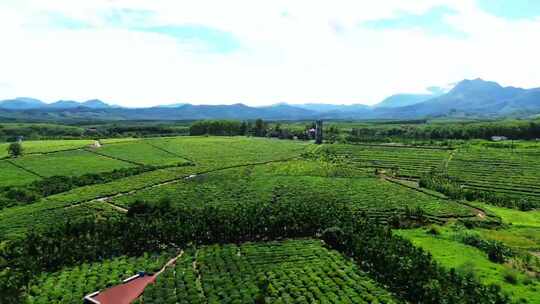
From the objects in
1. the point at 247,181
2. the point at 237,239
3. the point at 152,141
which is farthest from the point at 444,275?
the point at 152,141

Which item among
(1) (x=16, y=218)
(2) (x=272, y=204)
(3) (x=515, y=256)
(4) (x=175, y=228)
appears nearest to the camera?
(3) (x=515, y=256)

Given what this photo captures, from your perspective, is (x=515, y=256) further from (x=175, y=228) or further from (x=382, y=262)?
(x=175, y=228)

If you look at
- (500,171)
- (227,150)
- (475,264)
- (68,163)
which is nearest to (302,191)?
(475,264)

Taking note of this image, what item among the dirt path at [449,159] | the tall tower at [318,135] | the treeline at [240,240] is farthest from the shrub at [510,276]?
the tall tower at [318,135]

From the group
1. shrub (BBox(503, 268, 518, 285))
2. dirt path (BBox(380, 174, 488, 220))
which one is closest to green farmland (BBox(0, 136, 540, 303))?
→ shrub (BBox(503, 268, 518, 285))

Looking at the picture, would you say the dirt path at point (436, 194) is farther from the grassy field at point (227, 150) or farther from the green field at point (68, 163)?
the green field at point (68, 163)

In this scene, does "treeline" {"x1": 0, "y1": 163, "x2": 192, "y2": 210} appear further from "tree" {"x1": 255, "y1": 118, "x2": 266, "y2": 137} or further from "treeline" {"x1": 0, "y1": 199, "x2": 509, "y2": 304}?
"tree" {"x1": 255, "y1": 118, "x2": 266, "y2": 137}

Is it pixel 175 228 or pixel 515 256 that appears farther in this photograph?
pixel 175 228
